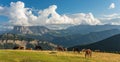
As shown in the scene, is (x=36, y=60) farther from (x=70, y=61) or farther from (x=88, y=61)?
(x=88, y=61)

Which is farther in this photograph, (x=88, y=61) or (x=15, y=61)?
(x=88, y=61)

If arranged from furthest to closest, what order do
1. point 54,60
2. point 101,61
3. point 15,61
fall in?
1. point 101,61
2. point 54,60
3. point 15,61

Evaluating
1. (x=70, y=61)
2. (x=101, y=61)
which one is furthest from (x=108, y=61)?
(x=70, y=61)

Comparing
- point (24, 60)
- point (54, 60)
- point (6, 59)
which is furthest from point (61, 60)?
point (6, 59)

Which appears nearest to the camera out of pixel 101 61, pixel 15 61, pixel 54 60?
pixel 15 61

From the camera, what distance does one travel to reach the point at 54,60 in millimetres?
45375

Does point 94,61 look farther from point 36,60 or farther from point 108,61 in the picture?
point 36,60

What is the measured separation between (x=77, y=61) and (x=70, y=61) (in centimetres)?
132

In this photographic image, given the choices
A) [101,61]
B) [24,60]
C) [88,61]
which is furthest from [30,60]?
[101,61]

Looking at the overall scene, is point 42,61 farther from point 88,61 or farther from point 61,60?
point 88,61

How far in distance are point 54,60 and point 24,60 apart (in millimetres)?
5645

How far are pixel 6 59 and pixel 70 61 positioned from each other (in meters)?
11.4

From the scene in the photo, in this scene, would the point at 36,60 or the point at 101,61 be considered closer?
the point at 36,60

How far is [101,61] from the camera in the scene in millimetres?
48406
